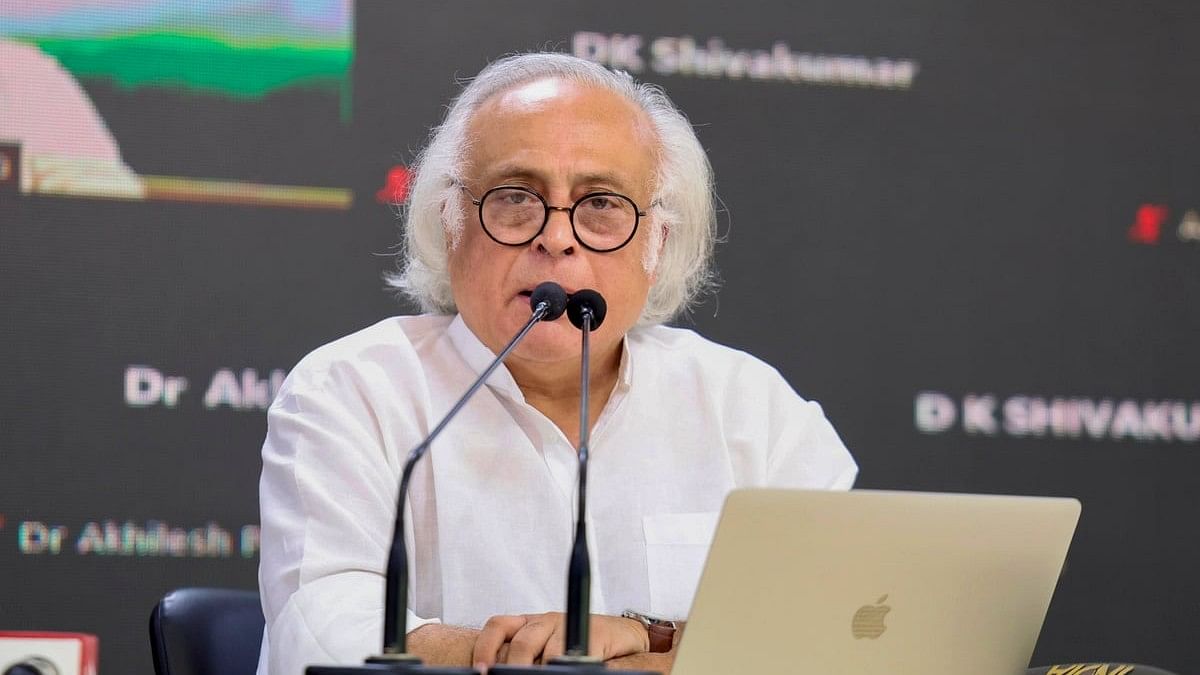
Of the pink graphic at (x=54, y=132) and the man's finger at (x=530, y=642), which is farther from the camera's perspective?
the pink graphic at (x=54, y=132)

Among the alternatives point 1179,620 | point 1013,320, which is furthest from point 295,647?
point 1179,620

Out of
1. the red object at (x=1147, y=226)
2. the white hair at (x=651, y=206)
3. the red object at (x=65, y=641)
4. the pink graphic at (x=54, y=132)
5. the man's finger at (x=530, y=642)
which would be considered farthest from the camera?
the red object at (x=1147, y=226)

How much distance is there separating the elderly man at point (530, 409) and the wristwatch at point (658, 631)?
6.5 inches

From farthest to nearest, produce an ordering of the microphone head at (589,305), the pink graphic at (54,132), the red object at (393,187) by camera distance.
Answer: the red object at (393,187)
the pink graphic at (54,132)
the microphone head at (589,305)

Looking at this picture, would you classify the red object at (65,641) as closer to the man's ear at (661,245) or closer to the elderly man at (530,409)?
the elderly man at (530,409)

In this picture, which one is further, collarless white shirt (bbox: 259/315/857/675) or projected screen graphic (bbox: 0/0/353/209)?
projected screen graphic (bbox: 0/0/353/209)

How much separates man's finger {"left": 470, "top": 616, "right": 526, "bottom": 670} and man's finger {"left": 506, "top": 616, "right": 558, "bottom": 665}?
0.5 inches

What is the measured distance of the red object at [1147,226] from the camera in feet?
10.5

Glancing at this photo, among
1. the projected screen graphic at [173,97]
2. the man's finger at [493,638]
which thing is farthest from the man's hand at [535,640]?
the projected screen graphic at [173,97]

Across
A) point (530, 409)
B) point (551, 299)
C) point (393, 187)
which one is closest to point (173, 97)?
point (393, 187)

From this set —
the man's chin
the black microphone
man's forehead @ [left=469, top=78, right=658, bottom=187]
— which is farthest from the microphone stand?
man's forehead @ [left=469, top=78, right=658, bottom=187]

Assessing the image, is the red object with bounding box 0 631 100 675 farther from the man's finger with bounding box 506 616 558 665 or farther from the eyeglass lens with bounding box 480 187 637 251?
the eyeglass lens with bounding box 480 187 637 251

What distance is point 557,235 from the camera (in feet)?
6.77

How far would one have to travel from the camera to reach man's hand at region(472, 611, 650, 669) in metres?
1.58
